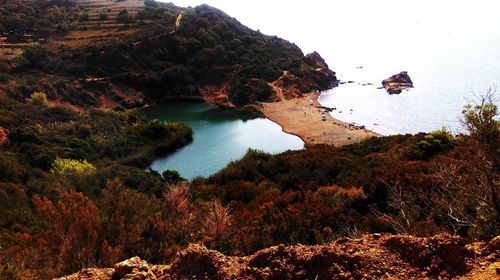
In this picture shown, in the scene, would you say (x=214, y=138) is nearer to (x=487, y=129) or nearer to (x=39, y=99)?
(x=39, y=99)

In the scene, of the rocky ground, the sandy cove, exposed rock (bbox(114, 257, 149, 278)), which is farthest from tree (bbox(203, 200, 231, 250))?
the sandy cove

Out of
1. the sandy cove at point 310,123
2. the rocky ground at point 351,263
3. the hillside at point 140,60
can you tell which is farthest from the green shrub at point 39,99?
the rocky ground at point 351,263

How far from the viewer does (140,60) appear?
8681cm

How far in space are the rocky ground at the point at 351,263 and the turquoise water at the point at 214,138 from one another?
3643 centimetres

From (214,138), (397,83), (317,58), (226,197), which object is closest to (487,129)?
(226,197)

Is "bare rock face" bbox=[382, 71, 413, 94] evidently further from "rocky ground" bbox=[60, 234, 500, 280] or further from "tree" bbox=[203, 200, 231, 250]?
"rocky ground" bbox=[60, 234, 500, 280]

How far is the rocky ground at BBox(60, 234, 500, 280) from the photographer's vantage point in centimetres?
751

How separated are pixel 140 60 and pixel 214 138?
34.9 metres

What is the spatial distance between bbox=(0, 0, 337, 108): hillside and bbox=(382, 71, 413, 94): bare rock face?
1333 cm

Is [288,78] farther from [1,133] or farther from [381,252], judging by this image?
[381,252]

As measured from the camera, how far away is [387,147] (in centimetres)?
4072

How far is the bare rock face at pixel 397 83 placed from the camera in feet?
275

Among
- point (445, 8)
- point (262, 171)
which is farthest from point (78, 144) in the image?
point (445, 8)

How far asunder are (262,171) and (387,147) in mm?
13197
